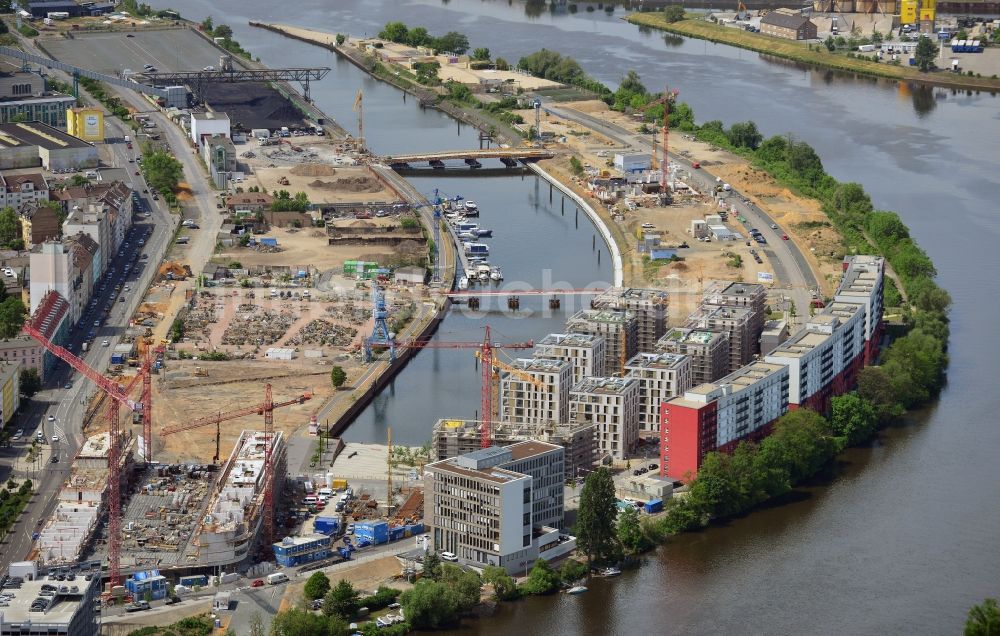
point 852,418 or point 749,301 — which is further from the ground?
point 749,301

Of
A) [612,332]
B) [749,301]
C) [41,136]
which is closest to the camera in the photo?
[612,332]

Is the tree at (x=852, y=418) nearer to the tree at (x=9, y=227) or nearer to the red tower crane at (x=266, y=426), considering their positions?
the red tower crane at (x=266, y=426)

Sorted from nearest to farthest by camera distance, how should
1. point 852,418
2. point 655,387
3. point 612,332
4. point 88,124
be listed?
point 655,387 < point 852,418 < point 612,332 < point 88,124

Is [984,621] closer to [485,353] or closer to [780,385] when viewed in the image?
[780,385]

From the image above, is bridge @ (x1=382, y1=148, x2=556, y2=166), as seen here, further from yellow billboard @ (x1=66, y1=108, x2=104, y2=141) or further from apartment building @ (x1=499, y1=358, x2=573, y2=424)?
apartment building @ (x1=499, y1=358, x2=573, y2=424)

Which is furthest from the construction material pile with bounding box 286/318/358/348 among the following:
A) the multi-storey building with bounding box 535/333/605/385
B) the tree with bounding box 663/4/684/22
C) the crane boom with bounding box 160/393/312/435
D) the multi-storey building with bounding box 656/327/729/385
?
the tree with bounding box 663/4/684/22

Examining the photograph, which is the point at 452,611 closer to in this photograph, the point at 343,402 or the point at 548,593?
the point at 548,593

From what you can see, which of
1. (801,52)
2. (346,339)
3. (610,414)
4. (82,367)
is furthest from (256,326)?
(801,52)
